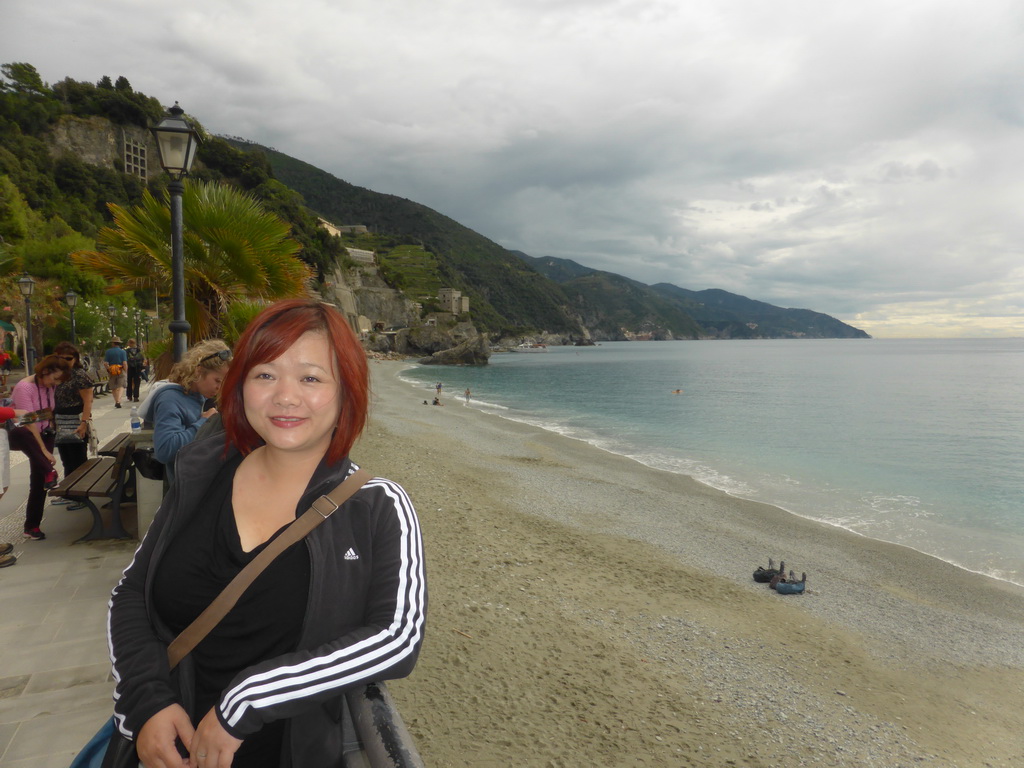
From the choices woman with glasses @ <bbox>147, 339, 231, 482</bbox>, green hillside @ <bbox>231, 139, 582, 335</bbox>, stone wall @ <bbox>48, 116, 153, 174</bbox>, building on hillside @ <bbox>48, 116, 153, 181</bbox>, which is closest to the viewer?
woman with glasses @ <bbox>147, 339, 231, 482</bbox>

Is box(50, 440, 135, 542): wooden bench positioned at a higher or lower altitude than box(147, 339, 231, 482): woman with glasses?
lower

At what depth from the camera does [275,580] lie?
4.44ft

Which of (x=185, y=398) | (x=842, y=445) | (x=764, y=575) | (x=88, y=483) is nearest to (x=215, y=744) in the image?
(x=185, y=398)

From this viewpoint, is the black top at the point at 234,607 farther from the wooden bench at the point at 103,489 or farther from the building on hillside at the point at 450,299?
the building on hillside at the point at 450,299

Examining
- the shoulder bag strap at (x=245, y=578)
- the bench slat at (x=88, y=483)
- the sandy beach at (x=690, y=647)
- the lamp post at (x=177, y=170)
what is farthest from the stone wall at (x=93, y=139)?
the shoulder bag strap at (x=245, y=578)

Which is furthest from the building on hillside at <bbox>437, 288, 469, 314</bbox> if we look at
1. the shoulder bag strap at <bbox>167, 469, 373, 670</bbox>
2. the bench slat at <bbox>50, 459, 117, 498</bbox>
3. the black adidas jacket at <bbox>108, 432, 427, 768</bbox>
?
the shoulder bag strap at <bbox>167, 469, 373, 670</bbox>

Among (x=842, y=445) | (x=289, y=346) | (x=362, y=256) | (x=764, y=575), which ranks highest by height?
(x=362, y=256)

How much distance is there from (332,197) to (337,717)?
180376 millimetres

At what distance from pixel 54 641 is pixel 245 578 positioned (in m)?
3.37

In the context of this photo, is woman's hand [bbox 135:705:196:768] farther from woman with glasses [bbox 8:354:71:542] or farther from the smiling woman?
woman with glasses [bbox 8:354:71:542]

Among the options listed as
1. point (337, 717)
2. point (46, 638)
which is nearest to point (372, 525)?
point (337, 717)

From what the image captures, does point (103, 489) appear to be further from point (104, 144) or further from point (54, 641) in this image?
point (104, 144)

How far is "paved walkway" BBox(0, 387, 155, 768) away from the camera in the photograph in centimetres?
276

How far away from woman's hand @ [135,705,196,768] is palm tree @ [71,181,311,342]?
6.80m
